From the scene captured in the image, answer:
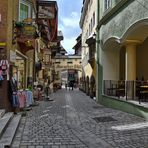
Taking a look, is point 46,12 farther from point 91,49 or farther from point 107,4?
point 107,4

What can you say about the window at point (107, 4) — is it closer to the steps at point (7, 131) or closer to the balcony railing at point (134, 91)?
the balcony railing at point (134, 91)

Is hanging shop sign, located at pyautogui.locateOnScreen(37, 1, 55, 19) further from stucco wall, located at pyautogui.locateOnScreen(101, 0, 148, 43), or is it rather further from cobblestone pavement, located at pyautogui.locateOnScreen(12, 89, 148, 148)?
cobblestone pavement, located at pyautogui.locateOnScreen(12, 89, 148, 148)

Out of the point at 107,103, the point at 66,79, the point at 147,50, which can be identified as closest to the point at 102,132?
the point at 107,103

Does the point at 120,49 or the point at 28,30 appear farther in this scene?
the point at 120,49

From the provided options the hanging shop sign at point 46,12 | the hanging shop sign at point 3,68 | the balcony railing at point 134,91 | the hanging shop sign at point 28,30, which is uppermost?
the hanging shop sign at point 46,12

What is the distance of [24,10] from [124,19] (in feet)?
24.7

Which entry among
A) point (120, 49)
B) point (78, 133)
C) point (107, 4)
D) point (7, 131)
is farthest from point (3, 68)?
point (120, 49)

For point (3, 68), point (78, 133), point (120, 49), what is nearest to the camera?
point (78, 133)

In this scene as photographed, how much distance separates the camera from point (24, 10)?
21828mm

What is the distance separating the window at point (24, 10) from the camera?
21.4 m

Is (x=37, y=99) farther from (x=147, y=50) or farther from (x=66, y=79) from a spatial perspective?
(x=66, y=79)

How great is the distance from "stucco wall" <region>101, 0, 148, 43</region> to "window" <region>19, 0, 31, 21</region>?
4.74m

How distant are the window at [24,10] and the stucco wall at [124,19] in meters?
4.74

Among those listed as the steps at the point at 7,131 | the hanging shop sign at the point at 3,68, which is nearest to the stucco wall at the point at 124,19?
the hanging shop sign at the point at 3,68
